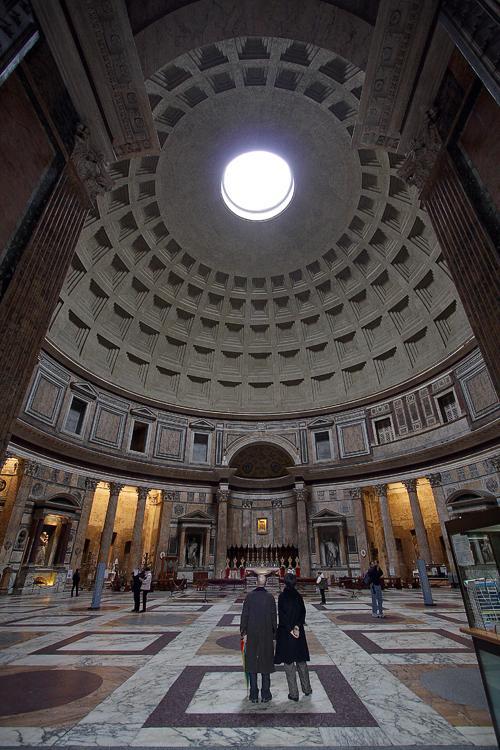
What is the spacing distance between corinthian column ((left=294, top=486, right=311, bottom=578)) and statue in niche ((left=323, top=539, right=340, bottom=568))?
127 centimetres

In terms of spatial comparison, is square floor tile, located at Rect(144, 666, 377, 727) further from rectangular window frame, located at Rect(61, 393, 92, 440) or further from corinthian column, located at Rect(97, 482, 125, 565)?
rectangular window frame, located at Rect(61, 393, 92, 440)

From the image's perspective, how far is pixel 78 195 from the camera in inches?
336

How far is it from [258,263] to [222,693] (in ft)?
89.3

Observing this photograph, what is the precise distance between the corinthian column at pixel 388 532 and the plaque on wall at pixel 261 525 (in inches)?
362

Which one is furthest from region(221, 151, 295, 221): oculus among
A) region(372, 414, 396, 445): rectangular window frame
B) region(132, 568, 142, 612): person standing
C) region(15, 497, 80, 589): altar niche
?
region(132, 568, 142, 612): person standing

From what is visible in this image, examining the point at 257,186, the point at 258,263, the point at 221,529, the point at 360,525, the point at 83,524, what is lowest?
the point at 83,524

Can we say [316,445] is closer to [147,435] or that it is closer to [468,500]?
[468,500]

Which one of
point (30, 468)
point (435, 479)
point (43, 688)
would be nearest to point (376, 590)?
point (43, 688)

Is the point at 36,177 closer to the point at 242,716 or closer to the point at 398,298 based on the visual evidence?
the point at 242,716

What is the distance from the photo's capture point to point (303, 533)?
26203mm

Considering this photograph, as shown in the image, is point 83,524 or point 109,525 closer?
point 83,524

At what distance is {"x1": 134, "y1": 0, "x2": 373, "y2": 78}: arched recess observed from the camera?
8.30 metres

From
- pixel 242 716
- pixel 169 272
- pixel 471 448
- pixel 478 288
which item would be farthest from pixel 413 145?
pixel 169 272

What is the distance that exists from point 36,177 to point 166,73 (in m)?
14.8
